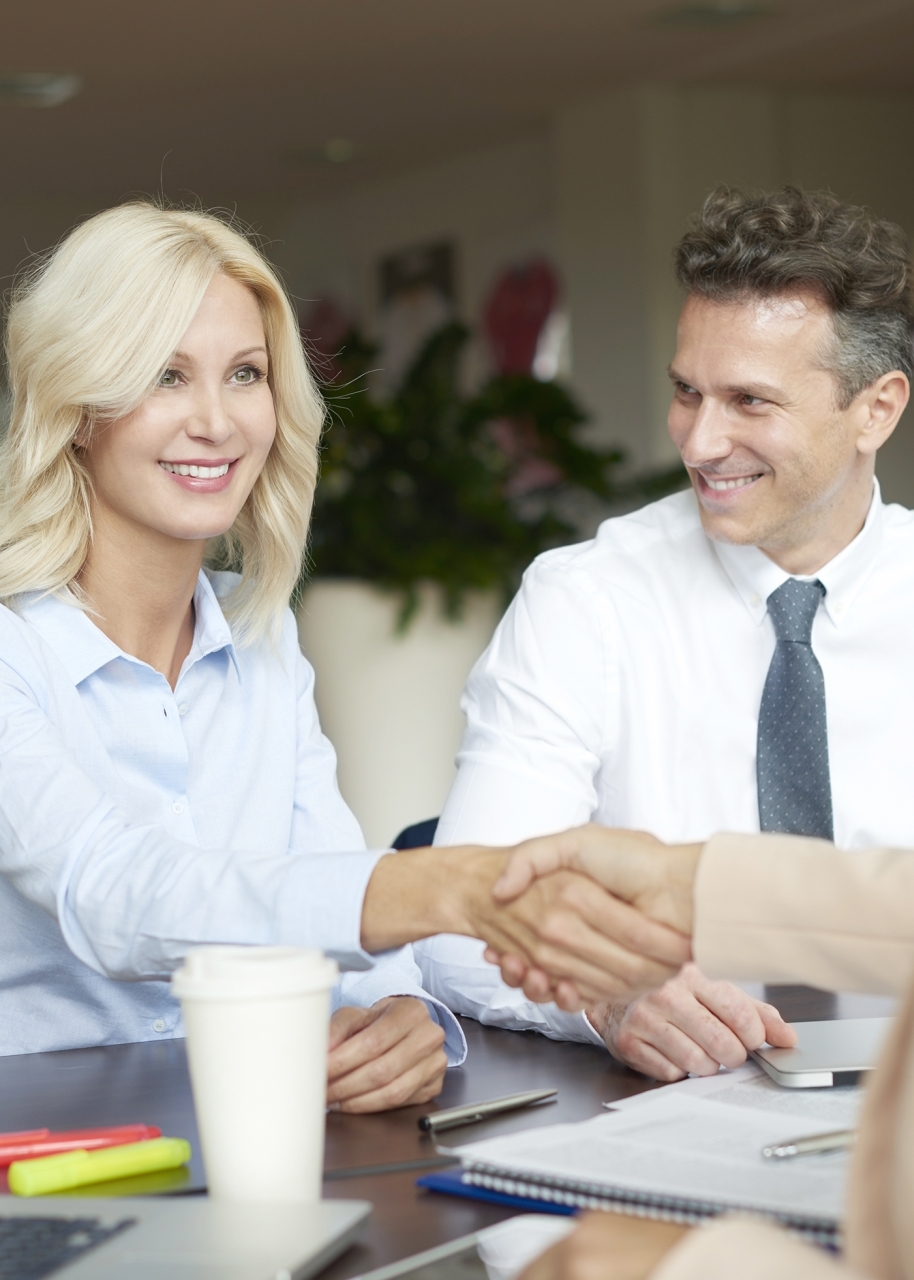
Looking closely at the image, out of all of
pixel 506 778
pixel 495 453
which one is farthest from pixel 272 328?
pixel 495 453

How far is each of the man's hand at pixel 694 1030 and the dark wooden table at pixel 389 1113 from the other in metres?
0.02

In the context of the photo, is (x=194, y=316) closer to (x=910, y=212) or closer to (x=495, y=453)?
(x=495, y=453)

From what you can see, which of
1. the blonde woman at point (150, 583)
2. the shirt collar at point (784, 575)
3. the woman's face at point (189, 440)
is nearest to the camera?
the blonde woman at point (150, 583)

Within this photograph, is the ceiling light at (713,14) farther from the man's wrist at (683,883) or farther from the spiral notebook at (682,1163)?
the spiral notebook at (682,1163)

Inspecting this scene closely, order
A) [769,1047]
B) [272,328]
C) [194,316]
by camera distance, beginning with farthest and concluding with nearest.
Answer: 1. [272,328]
2. [194,316]
3. [769,1047]

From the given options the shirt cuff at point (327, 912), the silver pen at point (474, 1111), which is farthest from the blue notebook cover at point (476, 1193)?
the shirt cuff at point (327, 912)

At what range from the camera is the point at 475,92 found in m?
6.38

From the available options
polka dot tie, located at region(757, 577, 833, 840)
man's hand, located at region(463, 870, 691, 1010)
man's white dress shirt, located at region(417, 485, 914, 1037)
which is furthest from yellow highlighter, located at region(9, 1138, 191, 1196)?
polka dot tie, located at region(757, 577, 833, 840)

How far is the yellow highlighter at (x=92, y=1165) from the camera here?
93 cm

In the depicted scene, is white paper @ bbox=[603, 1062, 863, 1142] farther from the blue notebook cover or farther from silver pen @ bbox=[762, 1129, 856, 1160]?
the blue notebook cover

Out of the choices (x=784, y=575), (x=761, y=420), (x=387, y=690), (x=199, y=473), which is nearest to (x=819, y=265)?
Result: (x=761, y=420)

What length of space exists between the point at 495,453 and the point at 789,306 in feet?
9.29

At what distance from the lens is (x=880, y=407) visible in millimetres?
2133

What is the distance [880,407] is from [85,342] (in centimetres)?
113
